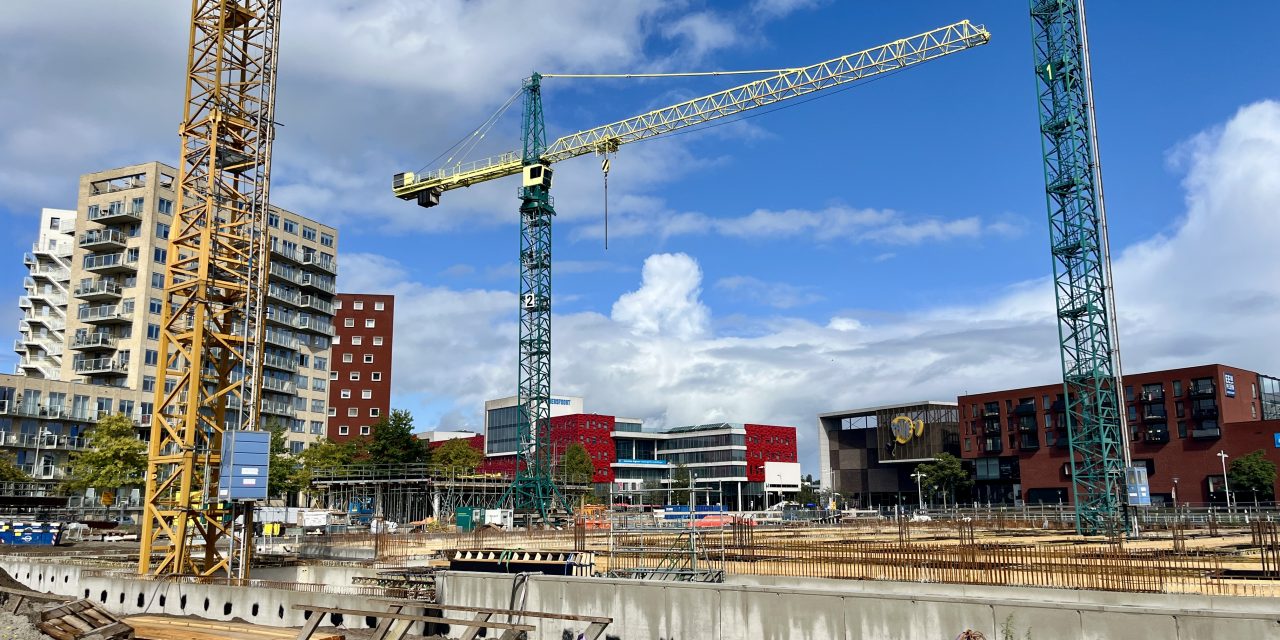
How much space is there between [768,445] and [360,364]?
7643 cm

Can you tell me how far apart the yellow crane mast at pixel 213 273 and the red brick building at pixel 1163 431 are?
288ft

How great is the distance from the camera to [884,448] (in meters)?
155

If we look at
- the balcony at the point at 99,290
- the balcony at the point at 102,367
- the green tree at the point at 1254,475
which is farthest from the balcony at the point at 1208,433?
the balcony at the point at 99,290

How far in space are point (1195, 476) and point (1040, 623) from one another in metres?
105

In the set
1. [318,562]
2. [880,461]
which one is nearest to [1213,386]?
[880,461]

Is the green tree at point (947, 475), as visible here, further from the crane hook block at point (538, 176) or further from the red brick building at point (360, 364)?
the red brick building at point (360, 364)

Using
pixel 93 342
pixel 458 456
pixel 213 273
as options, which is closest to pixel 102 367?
pixel 93 342

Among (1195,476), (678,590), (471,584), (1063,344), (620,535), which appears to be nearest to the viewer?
(678,590)

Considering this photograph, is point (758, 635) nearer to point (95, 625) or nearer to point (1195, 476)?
point (95, 625)

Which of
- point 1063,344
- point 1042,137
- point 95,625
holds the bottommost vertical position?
point 95,625

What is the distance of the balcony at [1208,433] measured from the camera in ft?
351

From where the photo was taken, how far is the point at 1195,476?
108m

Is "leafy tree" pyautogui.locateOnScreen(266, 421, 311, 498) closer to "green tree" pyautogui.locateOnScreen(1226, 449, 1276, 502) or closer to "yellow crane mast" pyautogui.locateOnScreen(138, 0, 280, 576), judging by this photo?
"yellow crane mast" pyautogui.locateOnScreen(138, 0, 280, 576)

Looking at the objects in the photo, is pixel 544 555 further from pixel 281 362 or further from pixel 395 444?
pixel 281 362
